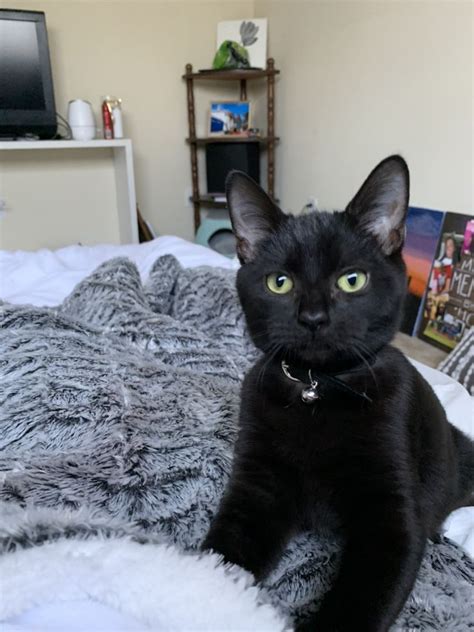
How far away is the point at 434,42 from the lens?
201cm

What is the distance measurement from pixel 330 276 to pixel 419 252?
1743 millimetres

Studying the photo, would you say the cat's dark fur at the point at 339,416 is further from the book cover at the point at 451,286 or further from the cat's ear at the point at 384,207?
the book cover at the point at 451,286

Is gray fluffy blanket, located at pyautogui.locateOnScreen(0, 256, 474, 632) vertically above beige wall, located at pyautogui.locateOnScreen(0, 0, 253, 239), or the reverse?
beige wall, located at pyautogui.locateOnScreen(0, 0, 253, 239)

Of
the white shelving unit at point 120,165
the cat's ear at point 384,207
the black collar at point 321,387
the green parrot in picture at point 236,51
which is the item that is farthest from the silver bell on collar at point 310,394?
the green parrot in picture at point 236,51

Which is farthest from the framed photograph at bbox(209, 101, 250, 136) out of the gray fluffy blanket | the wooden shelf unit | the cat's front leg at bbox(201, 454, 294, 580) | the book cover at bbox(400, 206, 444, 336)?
the cat's front leg at bbox(201, 454, 294, 580)

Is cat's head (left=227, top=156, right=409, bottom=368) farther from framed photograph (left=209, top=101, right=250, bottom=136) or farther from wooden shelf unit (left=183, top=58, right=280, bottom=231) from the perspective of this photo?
framed photograph (left=209, top=101, right=250, bottom=136)

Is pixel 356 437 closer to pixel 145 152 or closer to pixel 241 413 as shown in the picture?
pixel 241 413

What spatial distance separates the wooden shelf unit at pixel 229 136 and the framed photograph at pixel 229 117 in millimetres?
121

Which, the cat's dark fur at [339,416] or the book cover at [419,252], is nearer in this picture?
the cat's dark fur at [339,416]

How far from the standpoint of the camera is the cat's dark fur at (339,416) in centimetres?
59

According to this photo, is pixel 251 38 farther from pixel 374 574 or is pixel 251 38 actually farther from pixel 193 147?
pixel 374 574

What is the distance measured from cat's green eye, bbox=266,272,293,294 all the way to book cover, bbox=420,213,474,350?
1.59 m

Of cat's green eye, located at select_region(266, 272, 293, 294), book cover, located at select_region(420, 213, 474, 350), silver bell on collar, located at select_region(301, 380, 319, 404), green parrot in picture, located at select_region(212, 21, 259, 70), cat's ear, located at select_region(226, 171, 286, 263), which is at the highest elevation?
green parrot in picture, located at select_region(212, 21, 259, 70)

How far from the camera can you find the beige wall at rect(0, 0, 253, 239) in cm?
297
